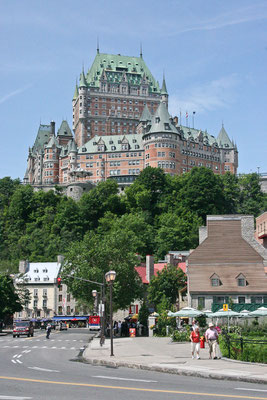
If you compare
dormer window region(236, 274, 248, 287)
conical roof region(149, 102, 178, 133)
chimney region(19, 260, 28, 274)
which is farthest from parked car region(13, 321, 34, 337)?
conical roof region(149, 102, 178, 133)

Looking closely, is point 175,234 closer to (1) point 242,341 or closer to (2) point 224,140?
(2) point 224,140

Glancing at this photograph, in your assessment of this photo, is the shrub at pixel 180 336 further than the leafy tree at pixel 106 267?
No

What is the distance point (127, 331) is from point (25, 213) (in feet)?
343

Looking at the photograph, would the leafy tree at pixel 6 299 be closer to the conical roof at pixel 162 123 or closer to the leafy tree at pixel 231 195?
the leafy tree at pixel 231 195

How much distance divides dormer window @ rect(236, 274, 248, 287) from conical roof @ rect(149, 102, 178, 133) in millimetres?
113072

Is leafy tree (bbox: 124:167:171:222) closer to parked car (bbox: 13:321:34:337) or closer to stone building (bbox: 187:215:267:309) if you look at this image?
stone building (bbox: 187:215:267:309)

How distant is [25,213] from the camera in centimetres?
15812

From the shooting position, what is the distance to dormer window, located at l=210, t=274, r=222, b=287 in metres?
60.5

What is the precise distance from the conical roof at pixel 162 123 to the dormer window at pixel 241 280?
113072mm

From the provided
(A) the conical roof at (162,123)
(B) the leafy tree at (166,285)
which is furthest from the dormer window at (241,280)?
(A) the conical roof at (162,123)

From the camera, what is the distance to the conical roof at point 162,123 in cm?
17062

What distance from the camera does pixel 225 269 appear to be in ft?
201

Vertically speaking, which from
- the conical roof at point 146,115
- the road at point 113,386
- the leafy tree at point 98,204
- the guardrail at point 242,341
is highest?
the conical roof at point 146,115

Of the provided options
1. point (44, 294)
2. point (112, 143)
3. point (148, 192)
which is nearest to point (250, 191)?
point (148, 192)
